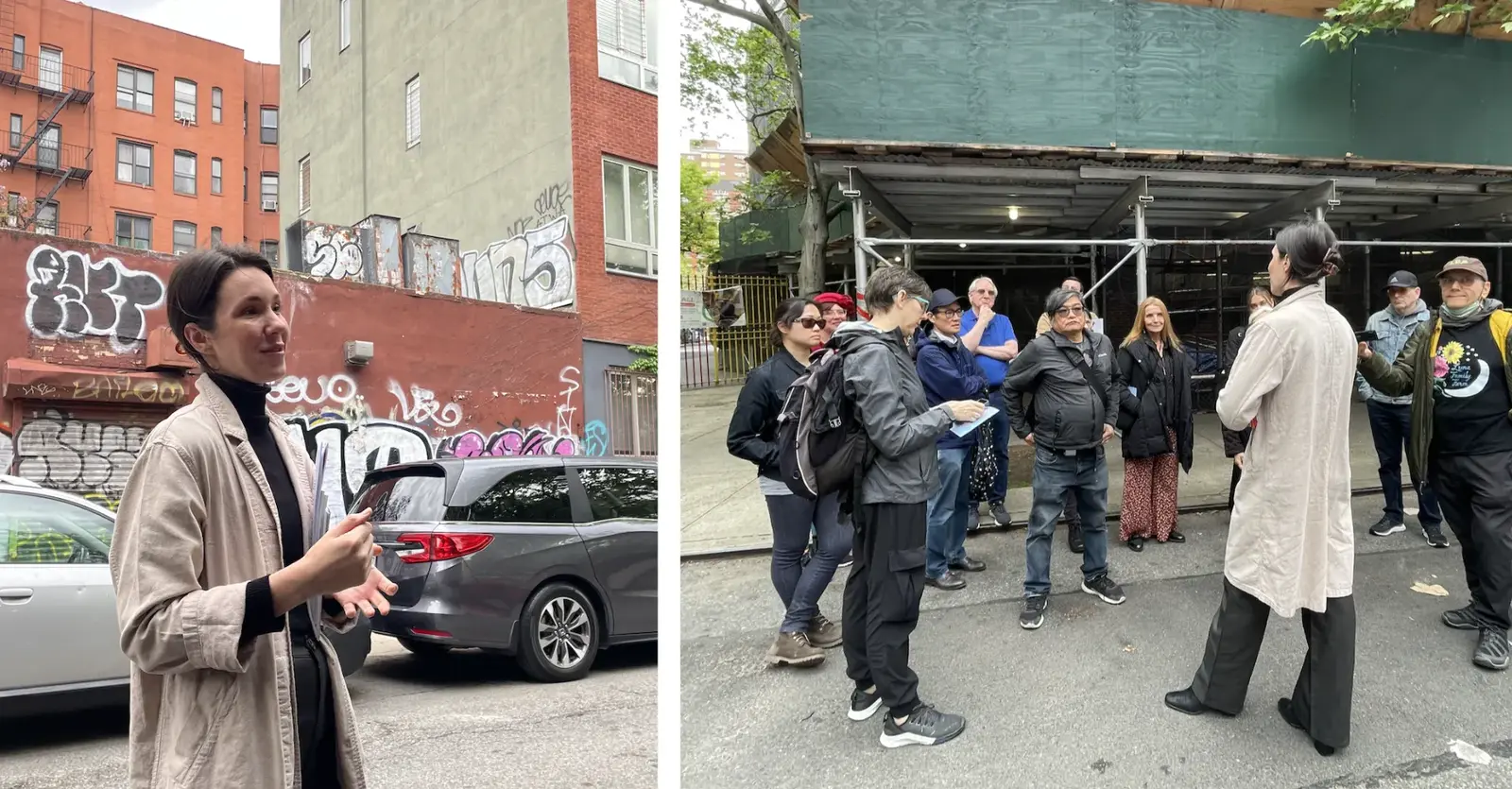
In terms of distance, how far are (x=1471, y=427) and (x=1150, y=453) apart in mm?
1555

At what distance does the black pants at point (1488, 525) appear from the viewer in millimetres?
3623

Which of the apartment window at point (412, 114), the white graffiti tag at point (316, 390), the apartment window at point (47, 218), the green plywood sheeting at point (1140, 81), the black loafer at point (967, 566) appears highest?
the green plywood sheeting at point (1140, 81)

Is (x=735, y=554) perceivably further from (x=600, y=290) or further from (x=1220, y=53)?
(x=1220, y=53)

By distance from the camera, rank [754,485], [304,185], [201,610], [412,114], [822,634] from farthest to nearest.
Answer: [754,485], [822,634], [412,114], [304,185], [201,610]

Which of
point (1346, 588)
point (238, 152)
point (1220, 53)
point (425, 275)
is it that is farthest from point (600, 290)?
point (1220, 53)

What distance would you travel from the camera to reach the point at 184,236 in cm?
277

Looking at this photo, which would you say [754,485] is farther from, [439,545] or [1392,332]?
[1392,332]

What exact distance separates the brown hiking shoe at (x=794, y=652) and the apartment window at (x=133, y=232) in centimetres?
285

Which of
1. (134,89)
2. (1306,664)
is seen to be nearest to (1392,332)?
(1306,664)

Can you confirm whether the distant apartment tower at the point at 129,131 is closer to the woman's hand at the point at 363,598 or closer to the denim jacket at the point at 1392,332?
the woman's hand at the point at 363,598

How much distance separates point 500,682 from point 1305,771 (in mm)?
3230

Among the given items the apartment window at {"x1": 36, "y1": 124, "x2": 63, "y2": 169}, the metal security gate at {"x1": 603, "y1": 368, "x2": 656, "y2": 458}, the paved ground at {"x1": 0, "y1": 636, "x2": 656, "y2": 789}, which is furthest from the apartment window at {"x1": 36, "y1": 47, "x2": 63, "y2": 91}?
the paved ground at {"x1": 0, "y1": 636, "x2": 656, "y2": 789}

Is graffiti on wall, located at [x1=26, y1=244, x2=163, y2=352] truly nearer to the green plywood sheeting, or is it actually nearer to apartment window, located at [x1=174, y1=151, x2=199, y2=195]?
apartment window, located at [x1=174, y1=151, x2=199, y2=195]

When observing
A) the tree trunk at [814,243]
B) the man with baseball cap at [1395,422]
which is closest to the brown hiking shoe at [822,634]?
the man with baseball cap at [1395,422]
